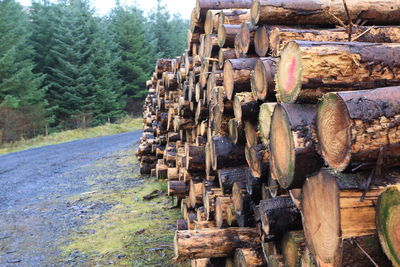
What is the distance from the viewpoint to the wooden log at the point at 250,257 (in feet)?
8.55

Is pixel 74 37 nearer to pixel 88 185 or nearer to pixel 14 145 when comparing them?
pixel 14 145

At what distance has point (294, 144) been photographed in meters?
1.69

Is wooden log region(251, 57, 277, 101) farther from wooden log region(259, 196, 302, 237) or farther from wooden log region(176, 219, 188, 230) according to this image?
wooden log region(176, 219, 188, 230)

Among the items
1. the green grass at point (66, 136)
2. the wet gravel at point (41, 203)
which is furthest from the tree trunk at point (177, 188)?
the green grass at point (66, 136)

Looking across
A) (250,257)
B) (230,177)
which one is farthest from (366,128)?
(230,177)

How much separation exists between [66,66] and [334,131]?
27305mm

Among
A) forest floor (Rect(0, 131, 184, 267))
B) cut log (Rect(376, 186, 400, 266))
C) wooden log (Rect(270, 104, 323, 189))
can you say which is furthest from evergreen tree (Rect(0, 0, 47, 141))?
cut log (Rect(376, 186, 400, 266))

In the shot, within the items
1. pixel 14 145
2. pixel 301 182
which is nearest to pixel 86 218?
pixel 301 182

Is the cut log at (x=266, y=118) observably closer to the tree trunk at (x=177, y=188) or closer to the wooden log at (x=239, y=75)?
the wooden log at (x=239, y=75)

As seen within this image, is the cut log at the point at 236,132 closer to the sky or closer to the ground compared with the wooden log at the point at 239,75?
closer to the ground

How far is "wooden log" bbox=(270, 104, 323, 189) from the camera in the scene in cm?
168

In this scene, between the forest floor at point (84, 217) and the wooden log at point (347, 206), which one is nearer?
the wooden log at point (347, 206)

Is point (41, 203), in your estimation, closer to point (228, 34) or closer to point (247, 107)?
point (228, 34)

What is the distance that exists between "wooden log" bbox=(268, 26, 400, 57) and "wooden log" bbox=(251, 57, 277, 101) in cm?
16
